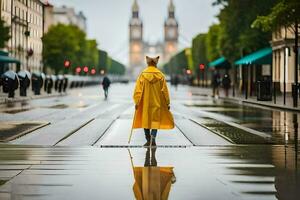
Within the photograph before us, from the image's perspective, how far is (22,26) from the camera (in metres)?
110

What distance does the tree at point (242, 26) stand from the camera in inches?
2381

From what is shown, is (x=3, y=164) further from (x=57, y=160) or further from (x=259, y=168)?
(x=259, y=168)

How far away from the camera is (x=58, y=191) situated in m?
8.93

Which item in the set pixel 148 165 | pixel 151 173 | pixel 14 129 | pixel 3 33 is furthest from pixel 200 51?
pixel 151 173

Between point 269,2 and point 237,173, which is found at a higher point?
point 269,2

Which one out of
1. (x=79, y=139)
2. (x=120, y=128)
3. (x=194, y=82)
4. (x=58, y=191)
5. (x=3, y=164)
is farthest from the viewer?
(x=194, y=82)

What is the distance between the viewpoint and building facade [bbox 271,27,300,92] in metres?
58.0

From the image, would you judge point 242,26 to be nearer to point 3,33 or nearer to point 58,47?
point 3,33

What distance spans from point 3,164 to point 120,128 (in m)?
9.44

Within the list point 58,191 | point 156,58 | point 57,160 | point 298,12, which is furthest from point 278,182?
point 298,12

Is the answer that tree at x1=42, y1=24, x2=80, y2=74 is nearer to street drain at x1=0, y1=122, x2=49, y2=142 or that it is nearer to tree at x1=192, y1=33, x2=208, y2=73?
tree at x1=192, y1=33, x2=208, y2=73

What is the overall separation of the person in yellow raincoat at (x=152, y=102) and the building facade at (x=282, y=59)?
4178 cm

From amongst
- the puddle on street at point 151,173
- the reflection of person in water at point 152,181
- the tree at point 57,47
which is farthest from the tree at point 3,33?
the reflection of person in water at point 152,181

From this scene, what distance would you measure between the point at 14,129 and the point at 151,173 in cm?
1014
